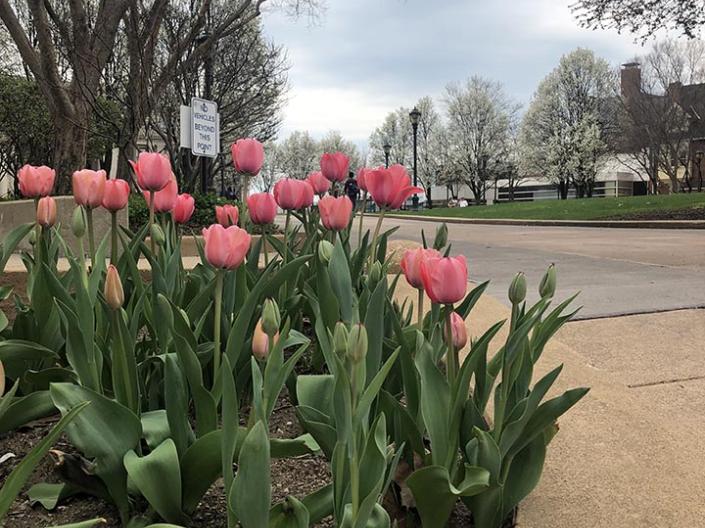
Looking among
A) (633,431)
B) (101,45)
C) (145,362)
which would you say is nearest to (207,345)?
(145,362)

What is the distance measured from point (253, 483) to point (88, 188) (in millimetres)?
1042

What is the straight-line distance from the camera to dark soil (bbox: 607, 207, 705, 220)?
1505 cm

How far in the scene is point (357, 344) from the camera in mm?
849

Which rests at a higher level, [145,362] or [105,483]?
[145,362]

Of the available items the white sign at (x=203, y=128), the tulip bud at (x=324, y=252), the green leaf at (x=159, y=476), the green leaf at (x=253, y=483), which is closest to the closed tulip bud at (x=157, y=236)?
the tulip bud at (x=324, y=252)

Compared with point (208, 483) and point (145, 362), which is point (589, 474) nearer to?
point (208, 483)

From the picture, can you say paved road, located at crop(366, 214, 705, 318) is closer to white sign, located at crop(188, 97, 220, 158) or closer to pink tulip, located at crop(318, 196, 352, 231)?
pink tulip, located at crop(318, 196, 352, 231)

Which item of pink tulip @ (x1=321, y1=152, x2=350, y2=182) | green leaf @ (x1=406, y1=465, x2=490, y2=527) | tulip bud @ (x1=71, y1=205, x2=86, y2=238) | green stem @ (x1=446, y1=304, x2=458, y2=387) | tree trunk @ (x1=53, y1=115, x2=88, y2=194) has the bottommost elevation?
green leaf @ (x1=406, y1=465, x2=490, y2=527)

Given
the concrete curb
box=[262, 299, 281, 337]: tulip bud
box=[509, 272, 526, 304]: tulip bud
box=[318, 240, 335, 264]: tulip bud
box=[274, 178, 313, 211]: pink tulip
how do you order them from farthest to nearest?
the concrete curb, box=[274, 178, 313, 211]: pink tulip, box=[318, 240, 335, 264]: tulip bud, box=[509, 272, 526, 304]: tulip bud, box=[262, 299, 281, 337]: tulip bud

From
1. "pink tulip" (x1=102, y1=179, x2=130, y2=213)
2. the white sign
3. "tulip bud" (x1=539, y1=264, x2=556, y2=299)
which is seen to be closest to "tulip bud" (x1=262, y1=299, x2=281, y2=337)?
"tulip bud" (x1=539, y1=264, x2=556, y2=299)

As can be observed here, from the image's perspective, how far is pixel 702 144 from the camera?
130ft

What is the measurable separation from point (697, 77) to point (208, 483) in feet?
127

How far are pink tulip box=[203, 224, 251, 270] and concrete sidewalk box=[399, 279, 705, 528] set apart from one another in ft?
2.44

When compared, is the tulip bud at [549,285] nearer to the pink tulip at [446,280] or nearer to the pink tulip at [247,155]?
the pink tulip at [446,280]
